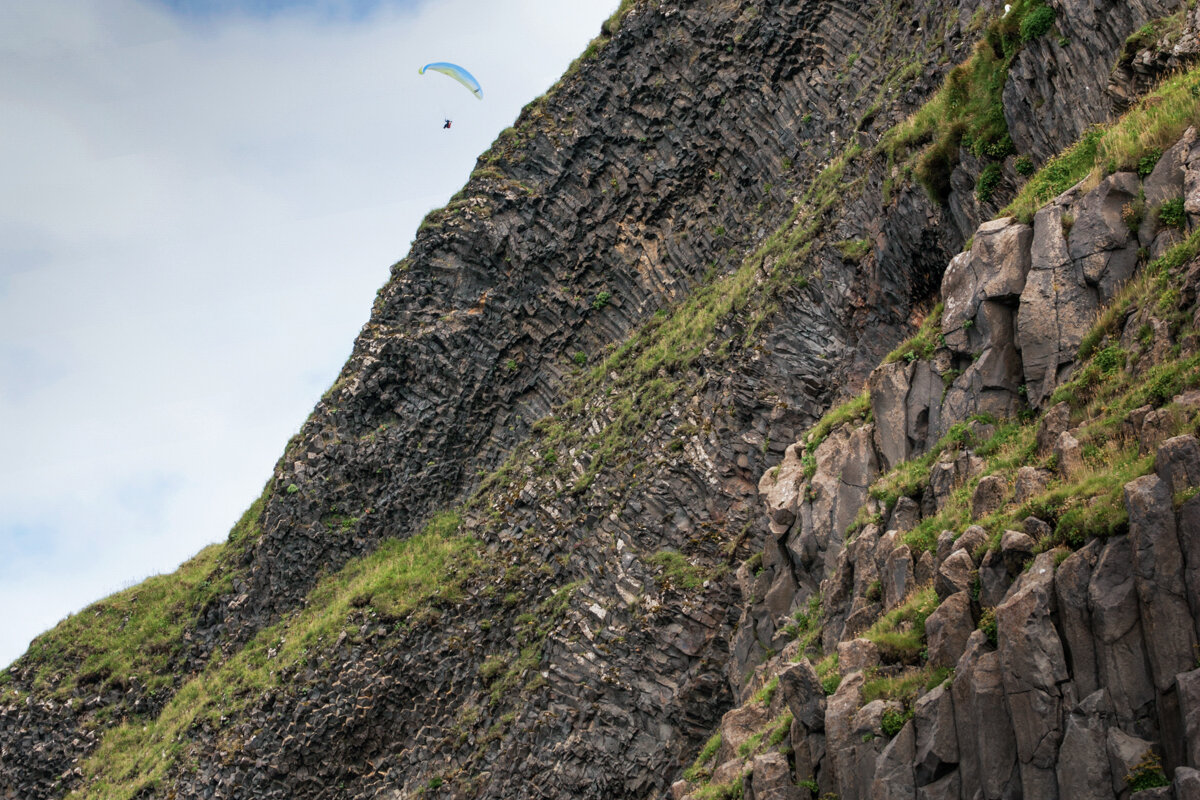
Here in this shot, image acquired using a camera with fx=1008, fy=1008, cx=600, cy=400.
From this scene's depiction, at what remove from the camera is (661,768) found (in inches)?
1097

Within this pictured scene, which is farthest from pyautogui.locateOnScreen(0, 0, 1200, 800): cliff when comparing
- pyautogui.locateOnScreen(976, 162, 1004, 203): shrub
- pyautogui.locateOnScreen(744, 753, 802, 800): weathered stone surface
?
pyautogui.locateOnScreen(976, 162, 1004, 203): shrub

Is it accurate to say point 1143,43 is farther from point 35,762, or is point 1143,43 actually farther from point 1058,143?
point 35,762

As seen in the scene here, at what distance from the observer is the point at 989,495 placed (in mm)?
15023

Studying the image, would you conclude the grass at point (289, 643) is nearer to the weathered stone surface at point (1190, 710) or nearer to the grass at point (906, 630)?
the grass at point (906, 630)

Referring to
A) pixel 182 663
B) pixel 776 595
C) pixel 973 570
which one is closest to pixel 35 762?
pixel 182 663

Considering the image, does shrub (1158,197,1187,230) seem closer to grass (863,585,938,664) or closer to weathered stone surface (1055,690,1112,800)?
grass (863,585,938,664)

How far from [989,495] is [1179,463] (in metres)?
3.73

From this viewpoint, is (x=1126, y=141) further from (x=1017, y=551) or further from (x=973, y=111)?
(x=973, y=111)

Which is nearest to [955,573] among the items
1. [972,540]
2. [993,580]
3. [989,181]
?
[972,540]

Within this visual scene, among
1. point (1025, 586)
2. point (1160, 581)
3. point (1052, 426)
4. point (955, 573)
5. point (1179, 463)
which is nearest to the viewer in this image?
point (1160, 581)

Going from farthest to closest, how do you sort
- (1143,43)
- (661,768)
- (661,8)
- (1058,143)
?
(661,8), (661,768), (1058,143), (1143,43)

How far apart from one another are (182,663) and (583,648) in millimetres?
22668

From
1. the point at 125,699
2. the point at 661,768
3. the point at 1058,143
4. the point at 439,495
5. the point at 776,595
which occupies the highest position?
the point at 125,699

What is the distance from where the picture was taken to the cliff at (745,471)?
13016 millimetres
